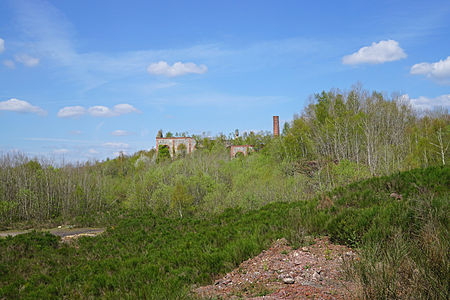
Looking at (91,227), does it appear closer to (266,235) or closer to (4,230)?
(4,230)

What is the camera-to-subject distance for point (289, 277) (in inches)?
197

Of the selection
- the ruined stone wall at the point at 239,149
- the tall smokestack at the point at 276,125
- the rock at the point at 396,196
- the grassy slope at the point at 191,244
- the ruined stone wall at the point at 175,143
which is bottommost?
the grassy slope at the point at 191,244

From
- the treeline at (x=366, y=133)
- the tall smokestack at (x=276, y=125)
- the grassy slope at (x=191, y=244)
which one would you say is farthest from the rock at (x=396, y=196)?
the tall smokestack at (x=276, y=125)

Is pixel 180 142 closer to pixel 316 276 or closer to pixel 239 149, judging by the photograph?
pixel 239 149

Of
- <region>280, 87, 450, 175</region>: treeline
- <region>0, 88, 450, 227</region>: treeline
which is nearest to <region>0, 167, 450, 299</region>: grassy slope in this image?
<region>0, 88, 450, 227</region>: treeline

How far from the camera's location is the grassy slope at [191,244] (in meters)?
6.14

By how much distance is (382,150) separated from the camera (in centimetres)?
2303

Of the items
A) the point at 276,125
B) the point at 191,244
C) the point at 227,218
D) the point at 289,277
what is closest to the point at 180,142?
the point at 276,125

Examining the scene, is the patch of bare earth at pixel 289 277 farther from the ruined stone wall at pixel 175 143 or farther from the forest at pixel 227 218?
the ruined stone wall at pixel 175 143

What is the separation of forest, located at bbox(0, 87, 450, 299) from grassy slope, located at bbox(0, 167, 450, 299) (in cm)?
3

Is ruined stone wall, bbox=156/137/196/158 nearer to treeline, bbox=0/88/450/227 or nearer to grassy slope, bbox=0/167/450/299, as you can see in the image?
treeline, bbox=0/88/450/227

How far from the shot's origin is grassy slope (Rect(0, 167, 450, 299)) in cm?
614

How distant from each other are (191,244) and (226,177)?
15570mm

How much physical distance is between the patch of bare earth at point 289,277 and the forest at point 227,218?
34 cm
